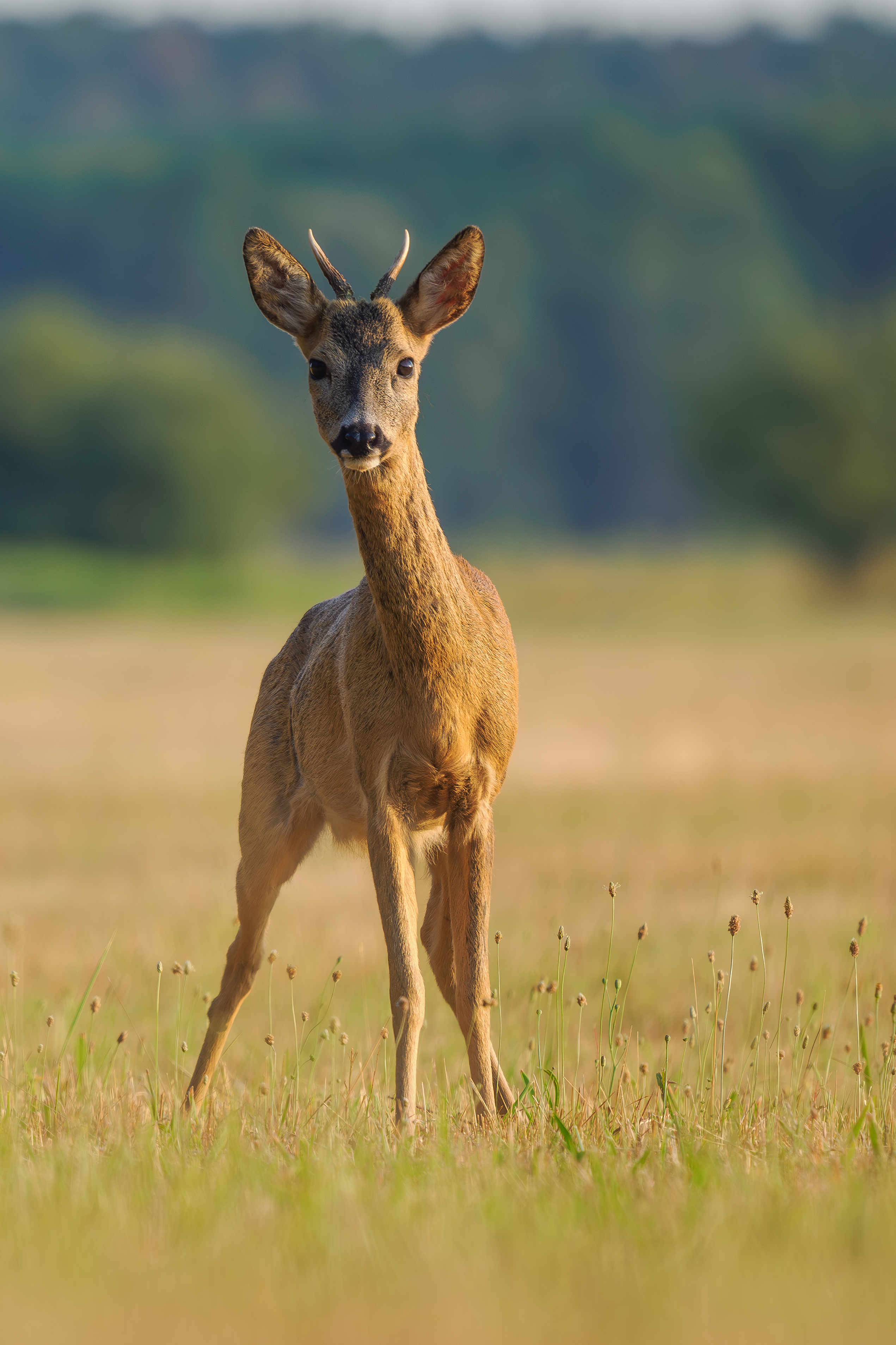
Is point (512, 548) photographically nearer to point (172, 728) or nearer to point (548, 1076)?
point (172, 728)

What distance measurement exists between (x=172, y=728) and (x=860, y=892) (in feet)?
35.5

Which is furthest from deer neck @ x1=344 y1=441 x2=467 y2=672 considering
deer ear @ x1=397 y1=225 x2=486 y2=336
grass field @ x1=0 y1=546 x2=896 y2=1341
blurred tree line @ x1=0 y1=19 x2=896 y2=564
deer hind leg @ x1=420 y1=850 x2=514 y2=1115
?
blurred tree line @ x1=0 y1=19 x2=896 y2=564

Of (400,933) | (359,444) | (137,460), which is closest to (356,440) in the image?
(359,444)

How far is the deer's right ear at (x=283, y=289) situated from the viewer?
520 cm

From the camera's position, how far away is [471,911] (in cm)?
513

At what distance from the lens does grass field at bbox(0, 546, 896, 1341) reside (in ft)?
10.7

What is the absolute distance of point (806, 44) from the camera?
613 feet

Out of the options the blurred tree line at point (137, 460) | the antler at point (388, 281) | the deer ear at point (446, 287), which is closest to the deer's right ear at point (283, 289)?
the antler at point (388, 281)

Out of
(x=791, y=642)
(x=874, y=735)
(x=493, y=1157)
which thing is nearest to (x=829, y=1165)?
(x=493, y=1157)

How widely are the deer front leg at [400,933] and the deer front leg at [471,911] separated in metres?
0.17

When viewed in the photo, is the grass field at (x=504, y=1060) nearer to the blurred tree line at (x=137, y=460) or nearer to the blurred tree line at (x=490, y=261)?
the blurred tree line at (x=490, y=261)

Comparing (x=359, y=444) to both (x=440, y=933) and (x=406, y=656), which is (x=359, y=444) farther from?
(x=440, y=933)

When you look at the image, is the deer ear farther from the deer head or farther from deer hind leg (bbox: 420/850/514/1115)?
deer hind leg (bbox: 420/850/514/1115)

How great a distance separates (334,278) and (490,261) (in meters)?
130
